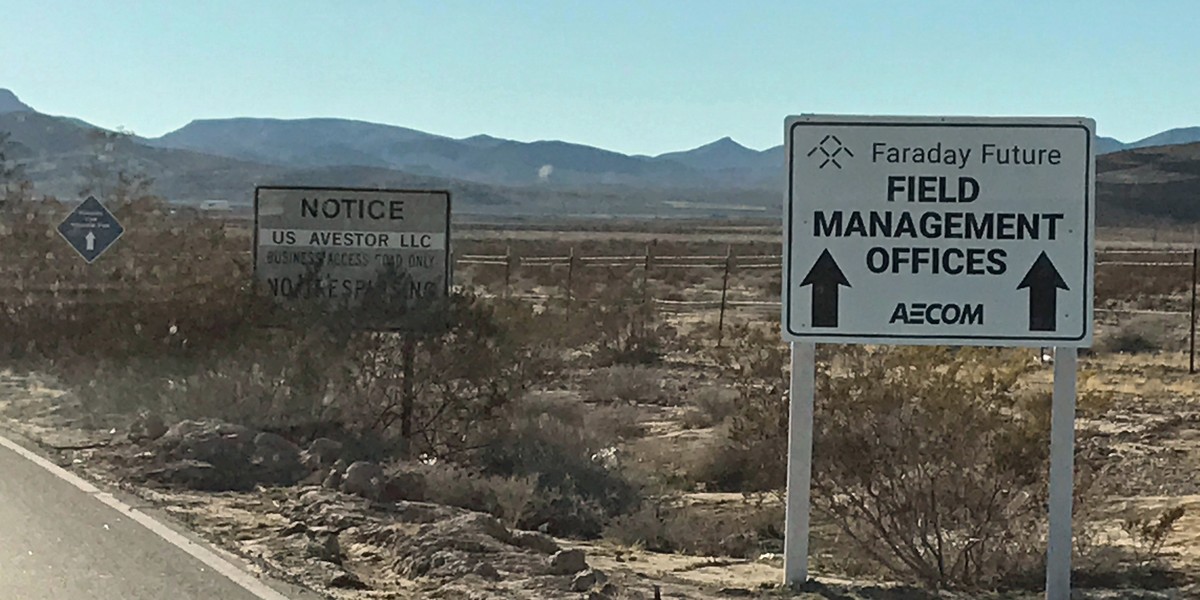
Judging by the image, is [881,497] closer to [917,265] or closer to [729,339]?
[917,265]

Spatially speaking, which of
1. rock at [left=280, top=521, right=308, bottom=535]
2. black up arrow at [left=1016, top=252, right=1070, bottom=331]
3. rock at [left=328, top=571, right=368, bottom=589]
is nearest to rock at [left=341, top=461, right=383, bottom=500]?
rock at [left=280, top=521, right=308, bottom=535]

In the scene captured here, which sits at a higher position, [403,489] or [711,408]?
[711,408]

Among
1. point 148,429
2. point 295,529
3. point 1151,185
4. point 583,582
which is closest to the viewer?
point 583,582

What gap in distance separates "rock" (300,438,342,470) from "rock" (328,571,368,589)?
12.9ft

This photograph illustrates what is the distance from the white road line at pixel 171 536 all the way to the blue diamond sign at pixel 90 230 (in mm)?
9397

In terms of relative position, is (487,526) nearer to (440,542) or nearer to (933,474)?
(440,542)

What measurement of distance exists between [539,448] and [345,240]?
407 centimetres

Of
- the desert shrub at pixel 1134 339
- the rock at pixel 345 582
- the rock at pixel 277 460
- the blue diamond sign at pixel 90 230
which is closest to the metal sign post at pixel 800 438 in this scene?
the rock at pixel 345 582

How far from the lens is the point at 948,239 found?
7738mm

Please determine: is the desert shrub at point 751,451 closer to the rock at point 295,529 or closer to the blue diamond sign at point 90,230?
the rock at point 295,529

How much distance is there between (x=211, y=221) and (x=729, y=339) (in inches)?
379

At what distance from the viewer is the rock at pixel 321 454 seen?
493 inches

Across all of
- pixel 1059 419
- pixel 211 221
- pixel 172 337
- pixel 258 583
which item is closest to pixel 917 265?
pixel 1059 419

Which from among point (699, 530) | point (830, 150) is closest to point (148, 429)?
point (699, 530)
